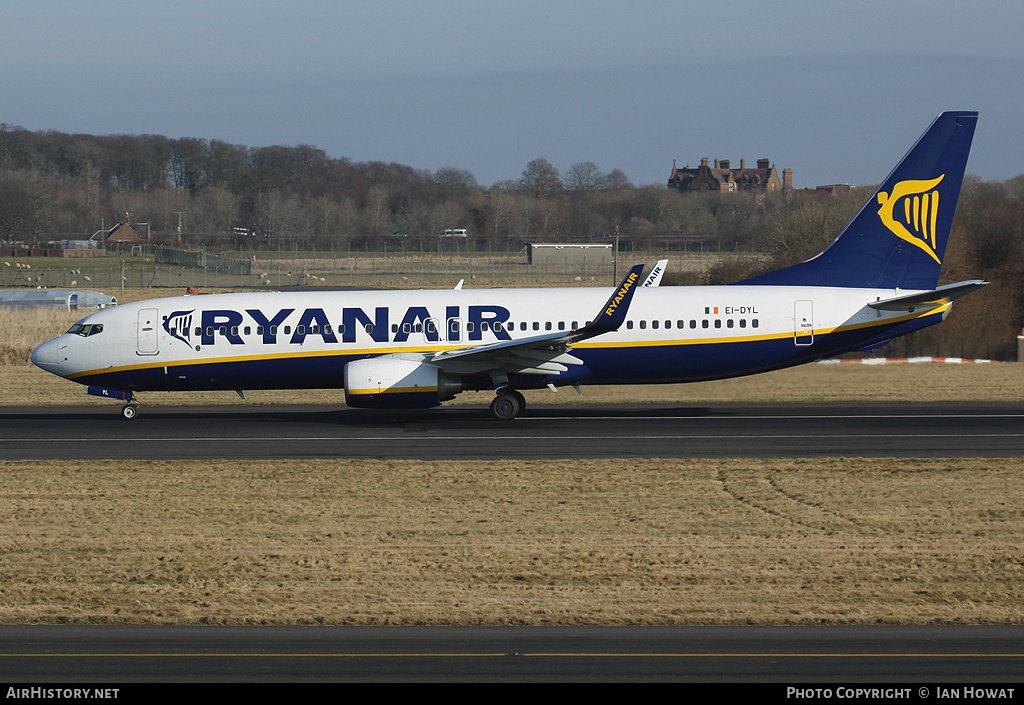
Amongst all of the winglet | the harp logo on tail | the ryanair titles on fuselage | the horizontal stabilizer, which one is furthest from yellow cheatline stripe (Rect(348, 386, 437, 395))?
the harp logo on tail

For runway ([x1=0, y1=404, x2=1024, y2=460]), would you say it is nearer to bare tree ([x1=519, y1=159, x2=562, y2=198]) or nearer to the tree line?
the tree line

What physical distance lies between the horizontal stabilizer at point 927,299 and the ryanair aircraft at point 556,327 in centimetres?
5

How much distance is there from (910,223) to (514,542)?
17.8 metres

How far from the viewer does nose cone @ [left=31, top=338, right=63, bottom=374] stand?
27.6m

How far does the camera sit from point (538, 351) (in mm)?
26125

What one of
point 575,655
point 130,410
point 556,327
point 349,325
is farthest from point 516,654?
point 130,410

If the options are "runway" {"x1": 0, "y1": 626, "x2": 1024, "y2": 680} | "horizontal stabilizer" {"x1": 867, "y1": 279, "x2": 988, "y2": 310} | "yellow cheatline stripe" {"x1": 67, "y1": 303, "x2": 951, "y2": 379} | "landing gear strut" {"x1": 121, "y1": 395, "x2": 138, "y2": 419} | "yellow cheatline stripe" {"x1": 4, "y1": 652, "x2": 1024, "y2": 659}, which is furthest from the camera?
"landing gear strut" {"x1": 121, "y1": 395, "x2": 138, "y2": 419}

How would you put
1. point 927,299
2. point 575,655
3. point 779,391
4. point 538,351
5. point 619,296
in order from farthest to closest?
point 779,391, point 538,351, point 927,299, point 619,296, point 575,655

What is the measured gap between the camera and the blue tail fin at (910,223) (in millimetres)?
27234

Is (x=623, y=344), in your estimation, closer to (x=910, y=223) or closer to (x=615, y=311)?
(x=615, y=311)

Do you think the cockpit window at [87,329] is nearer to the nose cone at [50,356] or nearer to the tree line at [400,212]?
the nose cone at [50,356]

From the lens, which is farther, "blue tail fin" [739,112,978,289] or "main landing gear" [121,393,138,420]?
"main landing gear" [121,393,138,420]

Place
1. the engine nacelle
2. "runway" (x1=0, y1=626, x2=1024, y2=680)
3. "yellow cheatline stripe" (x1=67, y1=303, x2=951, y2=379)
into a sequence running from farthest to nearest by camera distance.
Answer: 1. "yellow cheatline stripe" (x1=67, y1=303, x2=951, y2=379)
2. the engine nacelle
3. "runway" (x1=0, y1=626, x2=1024, y2=680)

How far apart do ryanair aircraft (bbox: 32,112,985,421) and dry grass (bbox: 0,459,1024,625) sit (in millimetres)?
6293
